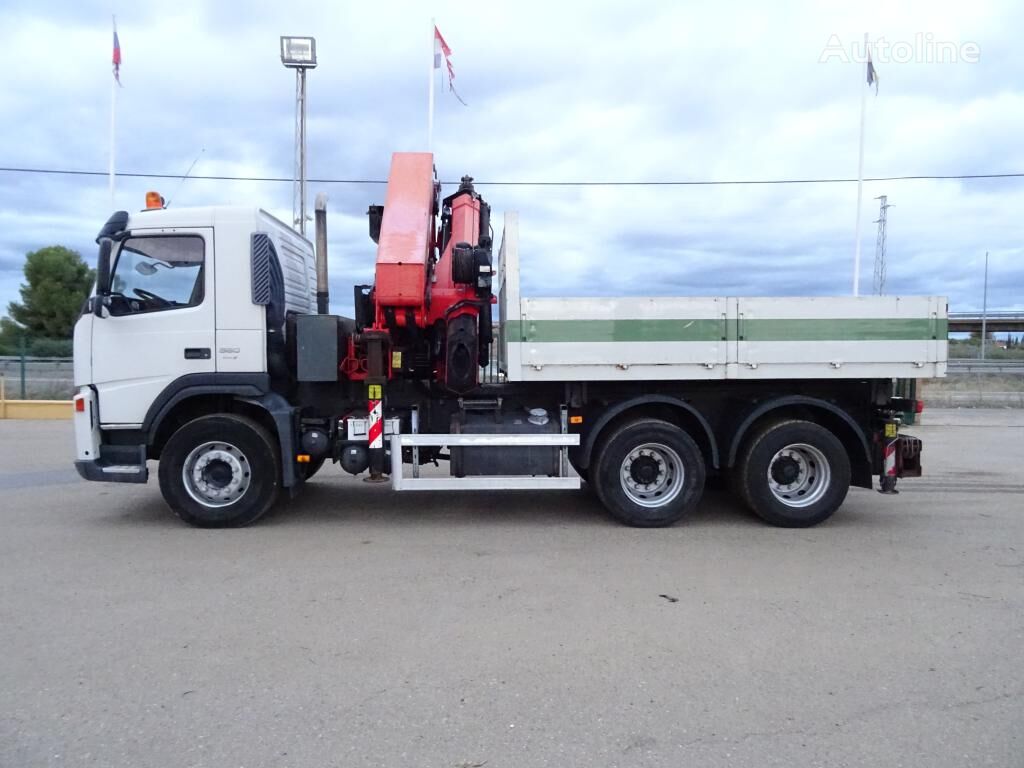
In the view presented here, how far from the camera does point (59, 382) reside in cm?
2094

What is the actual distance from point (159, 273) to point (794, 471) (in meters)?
6.16

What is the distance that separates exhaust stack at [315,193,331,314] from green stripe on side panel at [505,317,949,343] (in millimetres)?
1941

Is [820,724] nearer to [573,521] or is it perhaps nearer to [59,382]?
[573,521]

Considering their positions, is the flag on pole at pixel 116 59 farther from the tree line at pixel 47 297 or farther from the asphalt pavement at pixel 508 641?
the tree line at pixel 47 297

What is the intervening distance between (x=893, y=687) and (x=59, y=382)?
22.7m

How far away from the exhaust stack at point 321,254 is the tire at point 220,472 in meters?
1.38

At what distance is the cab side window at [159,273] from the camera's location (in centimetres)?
669

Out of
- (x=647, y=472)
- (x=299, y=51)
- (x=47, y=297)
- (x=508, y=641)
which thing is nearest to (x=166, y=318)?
(x=508, y=641)

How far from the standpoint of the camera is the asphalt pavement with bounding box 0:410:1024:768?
3174 mm

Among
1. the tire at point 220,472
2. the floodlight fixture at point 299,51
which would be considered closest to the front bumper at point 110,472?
the tire at point 220,472

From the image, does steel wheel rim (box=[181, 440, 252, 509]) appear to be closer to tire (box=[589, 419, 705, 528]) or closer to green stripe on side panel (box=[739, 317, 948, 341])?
tire (box=[589, 419, 705, 528])

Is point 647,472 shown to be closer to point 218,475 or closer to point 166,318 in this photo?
point 218,475

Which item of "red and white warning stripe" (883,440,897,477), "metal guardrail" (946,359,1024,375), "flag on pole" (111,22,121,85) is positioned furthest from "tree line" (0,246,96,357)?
"red and white warning stripe" (883,440,897,477)

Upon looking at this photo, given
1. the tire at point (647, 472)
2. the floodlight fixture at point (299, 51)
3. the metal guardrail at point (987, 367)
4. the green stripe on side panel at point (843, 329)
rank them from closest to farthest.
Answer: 1. the green stripe on side panel at point (843, 329)
2. the tire at point (647, 472)
3. the floodlight fixture at point (299, 51)
4. the metal guardrail at point (987, 367)
